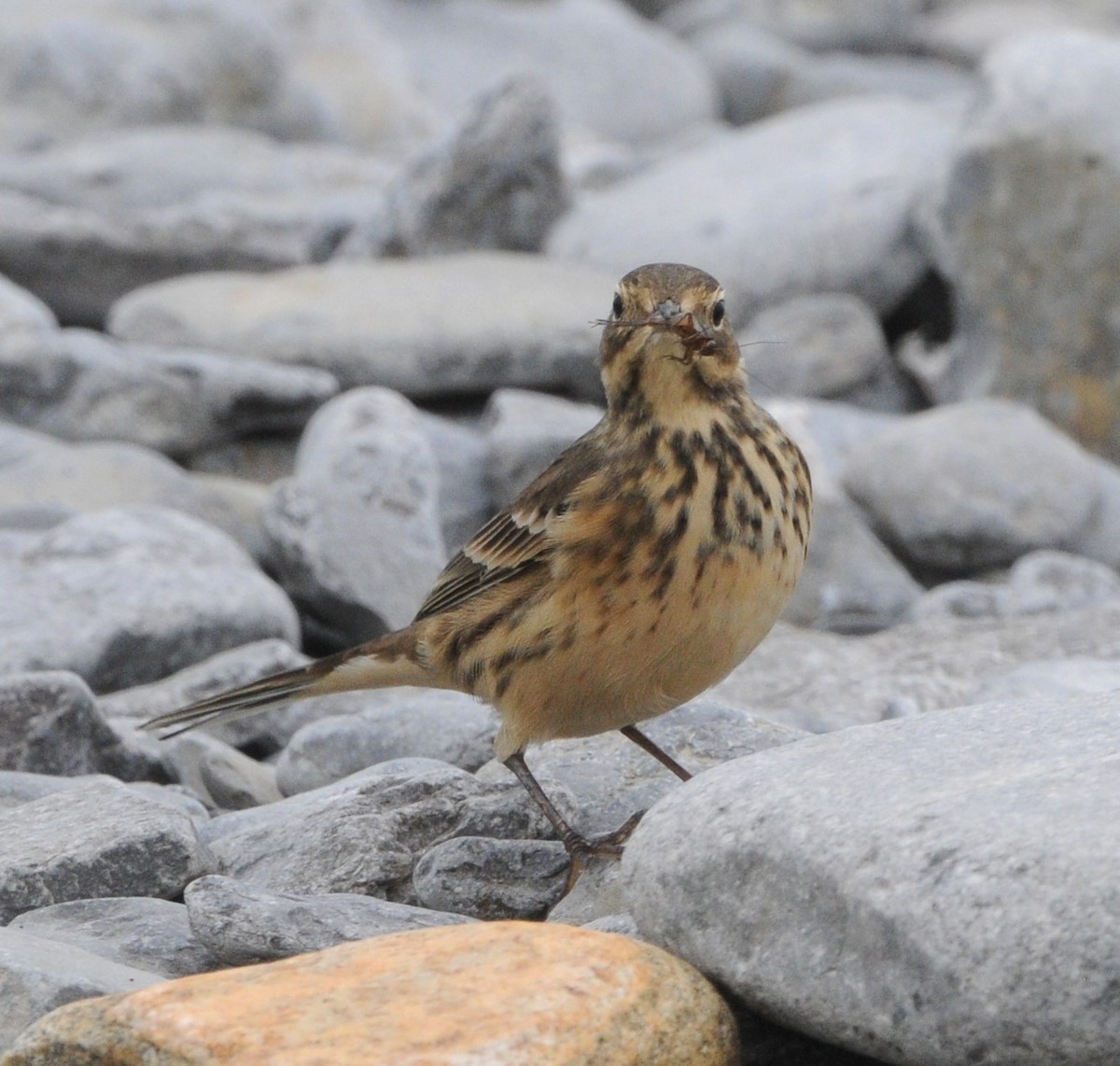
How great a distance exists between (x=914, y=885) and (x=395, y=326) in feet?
22.9

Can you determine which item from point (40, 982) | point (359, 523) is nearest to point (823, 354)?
point (359, 523)

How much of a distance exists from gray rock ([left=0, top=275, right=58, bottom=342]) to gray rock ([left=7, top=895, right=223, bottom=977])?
5.16 meters

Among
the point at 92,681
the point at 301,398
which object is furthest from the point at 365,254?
the point at 92,681

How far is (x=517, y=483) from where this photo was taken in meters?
8.76

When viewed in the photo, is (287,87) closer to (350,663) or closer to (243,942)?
(350,663)

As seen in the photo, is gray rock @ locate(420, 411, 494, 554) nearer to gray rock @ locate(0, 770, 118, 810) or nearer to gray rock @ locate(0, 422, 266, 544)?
gray rock @ locate(0, 422, 266, 544)

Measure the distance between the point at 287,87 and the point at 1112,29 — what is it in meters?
11.6

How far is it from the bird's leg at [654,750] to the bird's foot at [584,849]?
0.30 metres

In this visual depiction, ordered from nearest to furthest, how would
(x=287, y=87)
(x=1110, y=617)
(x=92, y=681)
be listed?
1. (x=92, y=681)
2. (x=1110, y=617)
3. (x=287, y=87)

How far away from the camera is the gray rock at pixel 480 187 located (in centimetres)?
1203

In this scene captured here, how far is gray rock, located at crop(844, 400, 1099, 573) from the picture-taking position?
29.8ft

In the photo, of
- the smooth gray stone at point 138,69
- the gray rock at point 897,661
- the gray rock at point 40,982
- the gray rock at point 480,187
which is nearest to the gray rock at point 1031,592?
the gray rock at point 897,661

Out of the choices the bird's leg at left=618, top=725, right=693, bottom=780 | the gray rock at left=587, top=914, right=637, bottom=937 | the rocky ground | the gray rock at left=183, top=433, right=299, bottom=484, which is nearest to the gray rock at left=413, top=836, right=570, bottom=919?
the rocky ground

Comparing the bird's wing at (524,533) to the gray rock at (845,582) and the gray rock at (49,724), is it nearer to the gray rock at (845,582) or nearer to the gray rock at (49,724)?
the gray rock at (49,724)
